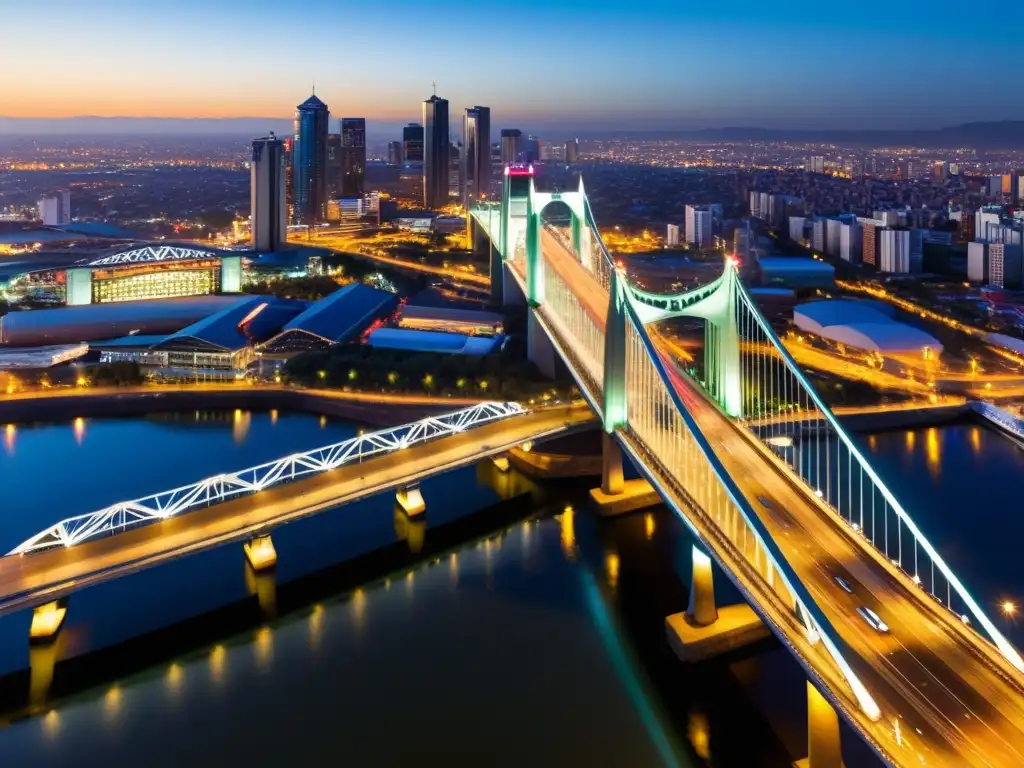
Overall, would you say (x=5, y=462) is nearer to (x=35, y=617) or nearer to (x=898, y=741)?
(x=35, y=617)

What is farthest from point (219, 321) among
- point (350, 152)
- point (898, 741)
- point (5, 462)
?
point (350, 152)

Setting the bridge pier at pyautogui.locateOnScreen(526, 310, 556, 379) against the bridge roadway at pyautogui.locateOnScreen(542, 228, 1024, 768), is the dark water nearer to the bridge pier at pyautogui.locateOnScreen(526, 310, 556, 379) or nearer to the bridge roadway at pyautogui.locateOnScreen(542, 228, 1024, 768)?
the bridge roadway at pyautogui.locateOnScreen(542, 228, 1024, 768)

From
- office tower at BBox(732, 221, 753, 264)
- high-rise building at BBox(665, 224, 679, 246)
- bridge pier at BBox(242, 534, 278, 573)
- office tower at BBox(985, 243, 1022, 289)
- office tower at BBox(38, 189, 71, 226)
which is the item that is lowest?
bridge pier at BBox(242, 534, 278, 573)

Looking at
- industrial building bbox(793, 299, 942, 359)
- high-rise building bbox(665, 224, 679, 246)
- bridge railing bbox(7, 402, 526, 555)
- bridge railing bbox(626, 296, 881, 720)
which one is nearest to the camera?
bridge railing bbox(626, 296, 881, 720)

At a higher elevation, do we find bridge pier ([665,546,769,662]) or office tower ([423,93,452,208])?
office tower ([423,93,452,208])

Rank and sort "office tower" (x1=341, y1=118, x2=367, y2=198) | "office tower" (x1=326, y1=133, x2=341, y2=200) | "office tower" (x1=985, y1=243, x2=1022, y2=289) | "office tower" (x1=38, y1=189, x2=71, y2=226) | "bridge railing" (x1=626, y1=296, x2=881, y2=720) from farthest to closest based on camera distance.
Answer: "office tower" (x1=341, y1=118, x2=367, y2=198)
"office tower" (x1=326, y1=133, x2=341, y2=200)
"office tower" (x1=38, y1=189, x2=71, y2=226)
"office tower" (x1=985, y1=243, x2=1022, y2=289)
"bridge railing" (x1=626, y1=296, x2=881, y2=720)

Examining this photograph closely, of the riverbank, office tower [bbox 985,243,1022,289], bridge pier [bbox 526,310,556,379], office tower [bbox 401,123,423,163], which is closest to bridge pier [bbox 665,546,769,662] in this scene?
the riverbank
